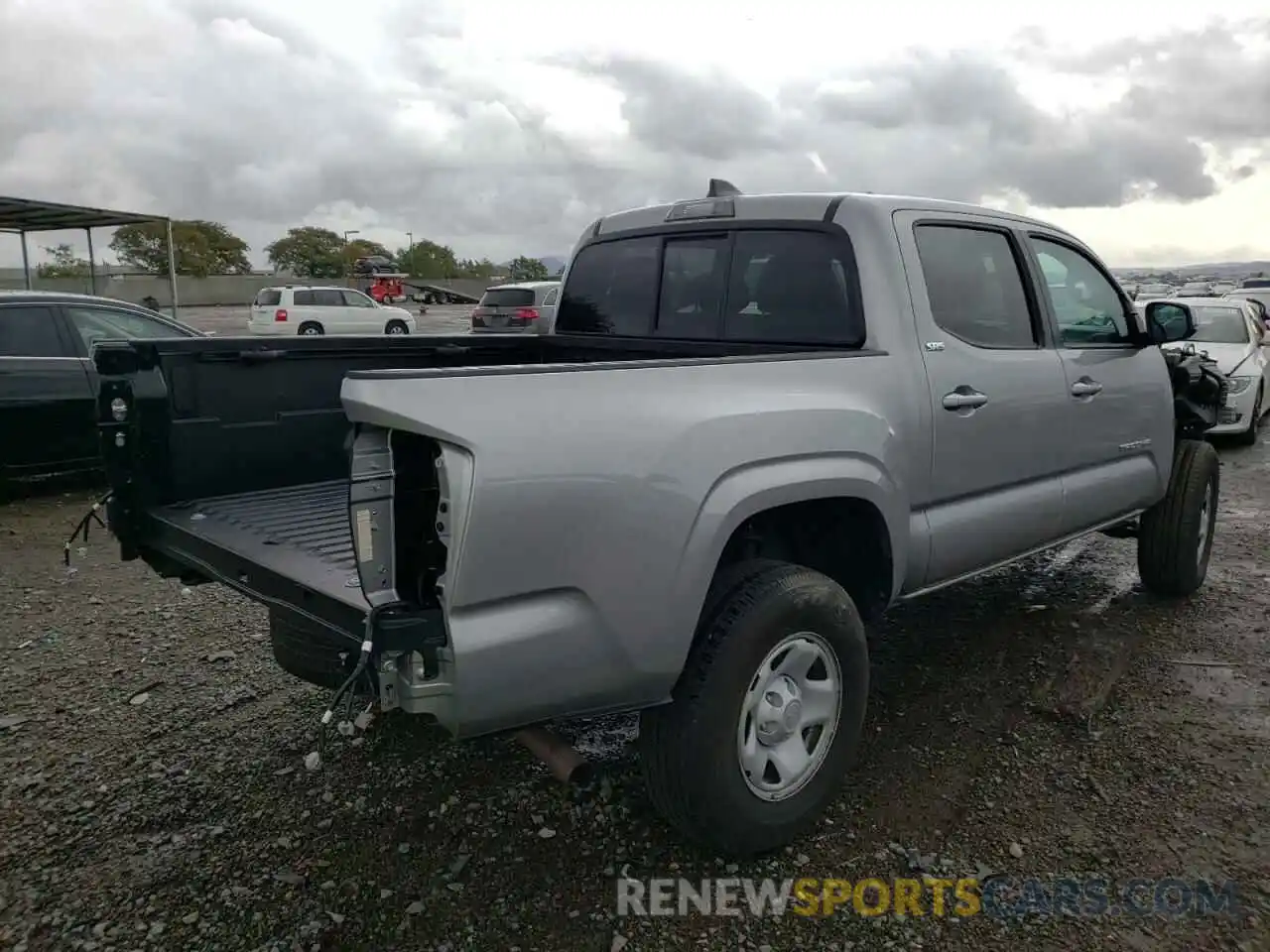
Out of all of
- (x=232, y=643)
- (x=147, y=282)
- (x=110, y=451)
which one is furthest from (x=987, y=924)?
(x=147, y=282)

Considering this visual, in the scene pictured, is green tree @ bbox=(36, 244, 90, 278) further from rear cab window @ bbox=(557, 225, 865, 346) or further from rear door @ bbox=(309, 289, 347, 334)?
rear cab window @ bbox=(557, 225, 865, 346)

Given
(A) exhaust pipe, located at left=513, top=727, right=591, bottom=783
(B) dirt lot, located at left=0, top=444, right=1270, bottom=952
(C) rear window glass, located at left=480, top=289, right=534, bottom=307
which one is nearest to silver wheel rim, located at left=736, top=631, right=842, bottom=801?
(B) dirt lot, located at left=0, top=444, right=1270, bottom=952

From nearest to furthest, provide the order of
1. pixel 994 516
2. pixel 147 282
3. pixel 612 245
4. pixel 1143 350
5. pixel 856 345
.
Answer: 1. pixel 856 345
2. pixel 994 516
3. pixel 612 245
4. pixel 1143 350
5. pixel 147 282

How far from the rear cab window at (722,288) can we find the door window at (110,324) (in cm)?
463

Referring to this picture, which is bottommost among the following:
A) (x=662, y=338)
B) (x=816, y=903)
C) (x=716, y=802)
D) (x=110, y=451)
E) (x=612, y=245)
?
(x=816, y=903)

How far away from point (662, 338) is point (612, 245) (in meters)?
0.59

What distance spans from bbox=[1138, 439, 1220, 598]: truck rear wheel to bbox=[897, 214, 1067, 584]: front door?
1.28 metres

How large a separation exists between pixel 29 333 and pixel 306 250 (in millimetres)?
81043

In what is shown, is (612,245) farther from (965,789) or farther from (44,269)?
(44,269)

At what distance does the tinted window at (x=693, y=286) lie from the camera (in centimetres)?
377

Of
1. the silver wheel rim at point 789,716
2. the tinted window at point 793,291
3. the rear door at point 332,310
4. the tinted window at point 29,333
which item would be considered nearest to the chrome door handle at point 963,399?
the tinted window at point 793,291

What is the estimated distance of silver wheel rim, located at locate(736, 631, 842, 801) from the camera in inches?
105

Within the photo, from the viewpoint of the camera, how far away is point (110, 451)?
3.03 meters

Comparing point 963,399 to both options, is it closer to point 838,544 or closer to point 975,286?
point 975,286
